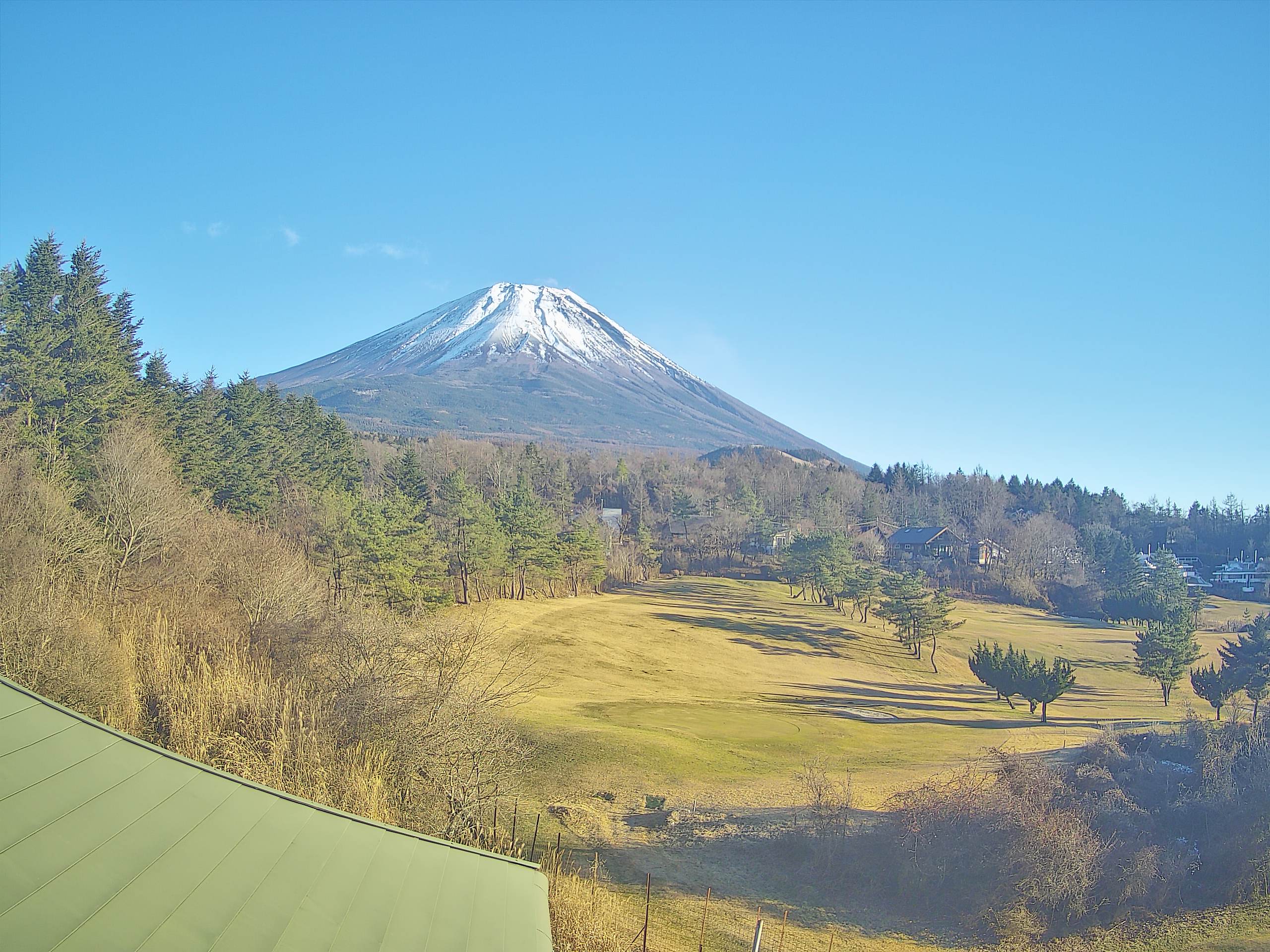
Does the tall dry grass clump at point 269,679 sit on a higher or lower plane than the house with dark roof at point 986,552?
lower

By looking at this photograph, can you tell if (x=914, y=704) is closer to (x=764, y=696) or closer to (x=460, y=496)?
(x=764, y=696)

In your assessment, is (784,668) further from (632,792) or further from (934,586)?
(934,586)

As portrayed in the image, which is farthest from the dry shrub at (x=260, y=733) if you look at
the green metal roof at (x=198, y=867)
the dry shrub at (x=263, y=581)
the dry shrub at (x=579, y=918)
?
the dry shrub at (x=263, y=581)

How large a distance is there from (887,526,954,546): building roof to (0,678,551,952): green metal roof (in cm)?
11141

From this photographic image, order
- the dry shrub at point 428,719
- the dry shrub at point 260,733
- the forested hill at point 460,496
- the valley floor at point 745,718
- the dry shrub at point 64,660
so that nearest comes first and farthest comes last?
1. the dry shrub at point 260,733
2. the dry shrub at point 64,660
3. the dry shrub at point 428,719
4. the valley floor at point 745,718
5. the forested hill at point 460,496

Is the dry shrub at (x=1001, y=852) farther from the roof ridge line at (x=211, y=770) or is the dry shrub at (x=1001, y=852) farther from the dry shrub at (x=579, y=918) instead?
the roof ridge line at (x=211, y=770)

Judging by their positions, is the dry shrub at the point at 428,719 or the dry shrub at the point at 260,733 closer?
the dry shrub at the point at 260,733

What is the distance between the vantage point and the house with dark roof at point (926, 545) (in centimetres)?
11088

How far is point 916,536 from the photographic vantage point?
113938 mm

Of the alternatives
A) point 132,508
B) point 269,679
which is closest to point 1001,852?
point 269,679

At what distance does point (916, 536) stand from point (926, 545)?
9.55 feet

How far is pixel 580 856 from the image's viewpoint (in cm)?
1752

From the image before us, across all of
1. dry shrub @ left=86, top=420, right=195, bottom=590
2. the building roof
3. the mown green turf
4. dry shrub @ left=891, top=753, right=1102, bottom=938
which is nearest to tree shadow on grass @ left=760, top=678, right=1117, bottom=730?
the mown green turf

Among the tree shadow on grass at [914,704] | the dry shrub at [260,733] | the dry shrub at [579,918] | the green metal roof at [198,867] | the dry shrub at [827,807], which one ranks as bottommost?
the tree shadow on grass at [914,704]
